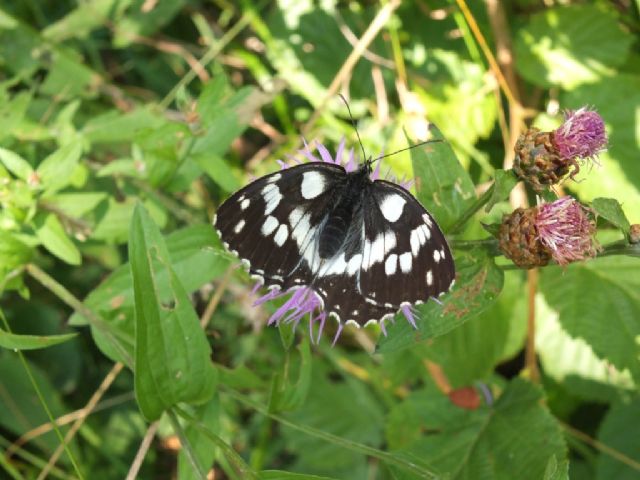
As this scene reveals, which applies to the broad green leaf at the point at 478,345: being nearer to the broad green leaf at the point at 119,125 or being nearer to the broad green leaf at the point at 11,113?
the broad green leaf at the point at 119,125

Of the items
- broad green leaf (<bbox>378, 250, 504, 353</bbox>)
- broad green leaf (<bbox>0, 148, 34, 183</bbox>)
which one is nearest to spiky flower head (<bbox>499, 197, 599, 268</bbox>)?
broad green leaf (<bbox>378, 250, 504, 353</bbox>)

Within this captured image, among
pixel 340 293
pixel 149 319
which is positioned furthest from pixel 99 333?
pixel 340 293

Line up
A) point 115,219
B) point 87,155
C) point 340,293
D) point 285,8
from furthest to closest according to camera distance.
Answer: point 285,8 < point 87,155 < point 115,219 < point 340,293

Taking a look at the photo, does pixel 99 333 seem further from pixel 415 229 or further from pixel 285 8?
pixel 285 8

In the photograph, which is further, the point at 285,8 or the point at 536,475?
the point at 285,8

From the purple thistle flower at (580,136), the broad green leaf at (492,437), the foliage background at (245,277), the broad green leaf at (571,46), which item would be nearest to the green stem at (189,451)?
the foliage background at (245,277)

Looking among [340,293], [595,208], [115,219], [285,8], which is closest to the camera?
[595,208]
